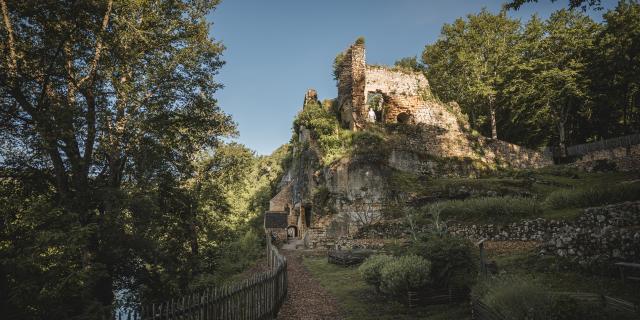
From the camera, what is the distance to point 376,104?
120 feet

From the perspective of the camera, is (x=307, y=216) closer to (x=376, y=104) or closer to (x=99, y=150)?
(x=376, y=104)

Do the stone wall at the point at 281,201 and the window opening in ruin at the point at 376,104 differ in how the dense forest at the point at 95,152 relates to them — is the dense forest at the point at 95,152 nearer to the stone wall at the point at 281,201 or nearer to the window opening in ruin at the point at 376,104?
the window opening in ruin at the point at 376,104

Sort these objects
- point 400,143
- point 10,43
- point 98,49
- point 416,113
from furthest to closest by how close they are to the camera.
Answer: point 416,113, point 400,143, point 98,49, point 10,43

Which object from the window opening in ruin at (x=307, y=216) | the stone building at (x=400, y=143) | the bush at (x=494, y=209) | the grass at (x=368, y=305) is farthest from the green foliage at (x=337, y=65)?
the grass at (x=368, y=305)

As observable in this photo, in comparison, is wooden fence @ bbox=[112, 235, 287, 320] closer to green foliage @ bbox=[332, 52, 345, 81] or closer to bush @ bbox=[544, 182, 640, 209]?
bush @ bbox=[544, 182, 640, 209]

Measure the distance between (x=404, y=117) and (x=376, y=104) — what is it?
370cm

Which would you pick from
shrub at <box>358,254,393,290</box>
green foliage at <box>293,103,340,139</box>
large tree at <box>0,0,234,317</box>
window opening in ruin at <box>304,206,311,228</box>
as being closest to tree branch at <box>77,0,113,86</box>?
large tree at <box>0,0,234,317</box>

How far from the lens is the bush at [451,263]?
10.1m

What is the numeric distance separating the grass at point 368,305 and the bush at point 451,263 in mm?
823

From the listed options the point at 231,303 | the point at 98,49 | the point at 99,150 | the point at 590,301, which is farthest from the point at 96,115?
the point at 590,301

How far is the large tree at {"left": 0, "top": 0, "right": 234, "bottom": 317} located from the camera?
926cm

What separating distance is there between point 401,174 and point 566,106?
24407mm

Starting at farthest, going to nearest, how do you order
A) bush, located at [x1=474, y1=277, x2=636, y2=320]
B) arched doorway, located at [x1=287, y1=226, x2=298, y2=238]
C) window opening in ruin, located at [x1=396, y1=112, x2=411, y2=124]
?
arched doorway, located at [x1=287, y1=226, x2=298, y2=238] < window opening in ruin, located at [x1=396, y1=112, x2=411, y2=124] < bush, located at [x1=474, y1=277, x2=636, y2=320]

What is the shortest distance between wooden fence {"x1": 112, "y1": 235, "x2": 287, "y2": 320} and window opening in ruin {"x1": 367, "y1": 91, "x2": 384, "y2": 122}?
25.9 m
